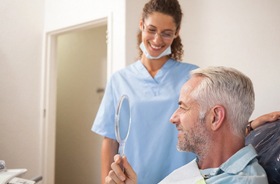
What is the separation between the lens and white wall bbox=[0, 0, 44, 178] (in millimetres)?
2354

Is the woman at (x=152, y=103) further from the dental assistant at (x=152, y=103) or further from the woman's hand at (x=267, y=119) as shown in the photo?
the woman's hand at (x=267, y=119)

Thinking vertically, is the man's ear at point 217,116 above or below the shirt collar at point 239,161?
above

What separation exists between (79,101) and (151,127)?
2.21 m

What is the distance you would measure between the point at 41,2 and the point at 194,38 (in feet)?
5.28

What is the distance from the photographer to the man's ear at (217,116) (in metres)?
0.85

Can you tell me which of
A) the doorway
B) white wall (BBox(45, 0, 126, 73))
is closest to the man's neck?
white wall (BBox(45, 0, 126, 73))

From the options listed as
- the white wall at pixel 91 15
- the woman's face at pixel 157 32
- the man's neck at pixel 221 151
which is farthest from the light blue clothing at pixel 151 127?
the white wall at pixel 91 15

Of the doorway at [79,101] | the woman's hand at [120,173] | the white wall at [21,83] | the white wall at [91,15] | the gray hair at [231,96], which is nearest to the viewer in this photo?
the woman's hand at [120,173]

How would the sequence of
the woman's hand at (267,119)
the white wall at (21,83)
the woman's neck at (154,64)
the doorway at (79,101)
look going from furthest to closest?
the doorway at (79,101) → the white wall at (21,83) → the woman's neck at (154,64) → the woman's hand at (267,119)

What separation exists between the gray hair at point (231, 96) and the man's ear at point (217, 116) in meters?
0.01

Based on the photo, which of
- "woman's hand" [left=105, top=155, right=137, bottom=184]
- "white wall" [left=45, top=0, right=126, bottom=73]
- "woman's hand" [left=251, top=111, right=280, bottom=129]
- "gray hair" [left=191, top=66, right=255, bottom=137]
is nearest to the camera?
"woman's hand" [left=105, top=155, right=137, bottom=184]

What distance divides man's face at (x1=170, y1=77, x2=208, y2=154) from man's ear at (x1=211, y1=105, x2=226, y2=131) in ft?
0.11

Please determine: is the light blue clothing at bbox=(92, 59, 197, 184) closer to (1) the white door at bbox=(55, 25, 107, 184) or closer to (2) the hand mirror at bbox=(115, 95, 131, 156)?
(2) the hand mirror at bbox=(115, 95, 131, 156)

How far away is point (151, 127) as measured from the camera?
45.1 inches
